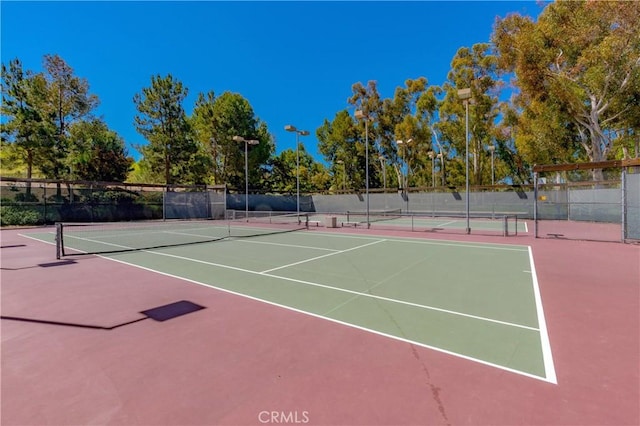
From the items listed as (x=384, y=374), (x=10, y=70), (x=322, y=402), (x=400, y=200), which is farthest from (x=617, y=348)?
(x=10, y=70)

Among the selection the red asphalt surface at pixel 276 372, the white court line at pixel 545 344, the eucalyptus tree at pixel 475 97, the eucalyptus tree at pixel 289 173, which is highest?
the eucalyptus tree at pixel 475 97

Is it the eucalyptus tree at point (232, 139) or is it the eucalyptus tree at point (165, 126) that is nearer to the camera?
the eucalyptus tree at point (165, 126)

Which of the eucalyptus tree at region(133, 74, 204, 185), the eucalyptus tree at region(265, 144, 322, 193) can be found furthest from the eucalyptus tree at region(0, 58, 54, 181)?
the eucalyptus tree at region(265, 144, 322, 193)

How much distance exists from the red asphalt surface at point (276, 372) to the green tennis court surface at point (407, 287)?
0.93 ft

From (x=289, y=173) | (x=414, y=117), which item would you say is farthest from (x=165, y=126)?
(x=414, y=117)

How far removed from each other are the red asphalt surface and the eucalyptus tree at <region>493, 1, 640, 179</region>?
17.5m

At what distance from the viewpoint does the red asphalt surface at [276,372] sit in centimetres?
256

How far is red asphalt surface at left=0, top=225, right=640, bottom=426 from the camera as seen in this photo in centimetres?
256

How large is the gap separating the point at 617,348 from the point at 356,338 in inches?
123

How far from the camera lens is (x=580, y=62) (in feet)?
56.4

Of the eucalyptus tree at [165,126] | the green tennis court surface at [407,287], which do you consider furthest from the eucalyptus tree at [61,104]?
the green tennis court surface at [407,287]

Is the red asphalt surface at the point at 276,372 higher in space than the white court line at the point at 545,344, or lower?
higher

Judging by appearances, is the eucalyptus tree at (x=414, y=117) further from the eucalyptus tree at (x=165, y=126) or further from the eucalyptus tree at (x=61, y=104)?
the eucalyptus tree at (x=61, y=104)

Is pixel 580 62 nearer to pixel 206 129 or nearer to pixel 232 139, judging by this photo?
pixel 232 139
